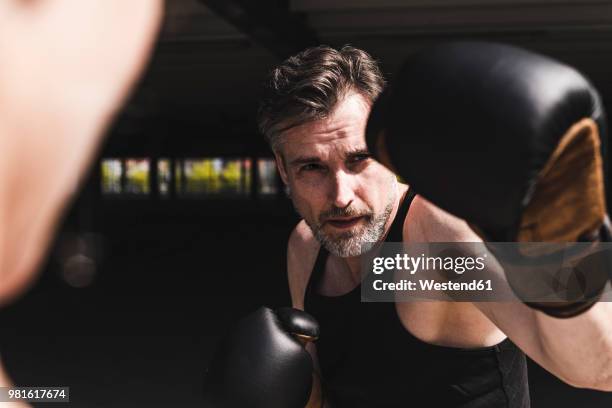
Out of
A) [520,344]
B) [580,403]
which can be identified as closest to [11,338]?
[580,403]

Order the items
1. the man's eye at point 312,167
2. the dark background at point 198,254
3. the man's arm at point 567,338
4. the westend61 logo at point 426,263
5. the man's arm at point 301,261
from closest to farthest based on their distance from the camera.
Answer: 1. the man's arm at point 567,338
2. the westend61 logo at point 426,263
3. the man's eye at point 312,167
4. the man's arm at point 301,261
5. the dark background at point 198,254

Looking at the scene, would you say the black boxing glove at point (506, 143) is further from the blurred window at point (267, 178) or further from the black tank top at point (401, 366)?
the blurred window at point (267, 178)

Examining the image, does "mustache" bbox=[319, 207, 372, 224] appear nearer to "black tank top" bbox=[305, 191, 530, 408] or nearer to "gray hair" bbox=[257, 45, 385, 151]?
"black tank top" bbox=[305, 191, 530, 408]

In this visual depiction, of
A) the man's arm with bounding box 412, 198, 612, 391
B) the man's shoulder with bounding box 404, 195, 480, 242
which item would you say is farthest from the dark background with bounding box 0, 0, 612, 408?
the man's arm with bounding box 412, 198, 612, 391

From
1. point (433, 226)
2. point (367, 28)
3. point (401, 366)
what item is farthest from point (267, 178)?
point (433, 226)

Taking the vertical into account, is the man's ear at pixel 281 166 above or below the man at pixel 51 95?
below

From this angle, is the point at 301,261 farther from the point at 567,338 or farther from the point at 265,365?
the point at 567,338

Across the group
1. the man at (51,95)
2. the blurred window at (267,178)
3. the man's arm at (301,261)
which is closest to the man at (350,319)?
the man's arm at (301,261)

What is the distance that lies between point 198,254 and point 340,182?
7.85 m

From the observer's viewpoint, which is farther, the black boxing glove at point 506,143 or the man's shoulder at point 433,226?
the man's shoulder at point 433,226

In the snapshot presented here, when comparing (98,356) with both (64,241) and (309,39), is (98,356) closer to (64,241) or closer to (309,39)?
(309,39)

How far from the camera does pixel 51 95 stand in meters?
0.31

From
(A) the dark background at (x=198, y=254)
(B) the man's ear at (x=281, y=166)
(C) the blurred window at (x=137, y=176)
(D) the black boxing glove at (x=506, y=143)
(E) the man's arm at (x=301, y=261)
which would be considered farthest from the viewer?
(C) the blurred window at (x=137, y=176)

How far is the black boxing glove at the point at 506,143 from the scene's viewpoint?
0.70 meters
